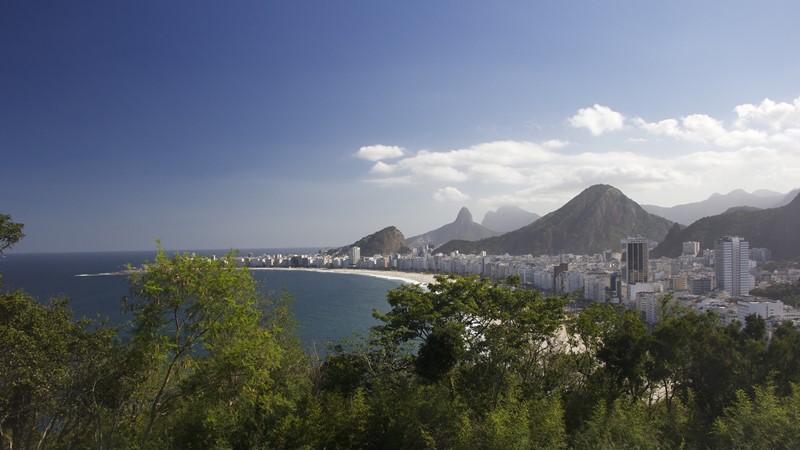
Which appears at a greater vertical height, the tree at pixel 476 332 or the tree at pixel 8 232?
the tree at pixel 8 232

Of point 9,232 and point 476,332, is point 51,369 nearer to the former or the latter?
point 9,232

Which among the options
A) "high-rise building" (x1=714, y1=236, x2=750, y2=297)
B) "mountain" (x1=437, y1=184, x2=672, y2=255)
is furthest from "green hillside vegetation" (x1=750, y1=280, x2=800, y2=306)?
"mountain" (x1=437, y1=184, x2=672, y2=255)

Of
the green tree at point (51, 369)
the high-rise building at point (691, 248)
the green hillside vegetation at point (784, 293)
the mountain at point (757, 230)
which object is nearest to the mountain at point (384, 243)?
the mountain at point (757, 230)

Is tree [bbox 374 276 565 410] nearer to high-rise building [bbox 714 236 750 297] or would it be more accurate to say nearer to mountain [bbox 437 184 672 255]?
high-rise building [bbox 714 236 750 297]

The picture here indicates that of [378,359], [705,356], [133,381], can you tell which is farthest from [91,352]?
[705,356]

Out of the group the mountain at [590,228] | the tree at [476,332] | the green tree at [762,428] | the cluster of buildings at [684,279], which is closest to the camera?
the green tree at [762,428]

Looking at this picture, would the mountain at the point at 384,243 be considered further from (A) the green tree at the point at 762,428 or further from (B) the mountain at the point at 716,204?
(A) the green tree at the point at 762,428

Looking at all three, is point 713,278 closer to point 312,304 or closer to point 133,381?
point 312,304
